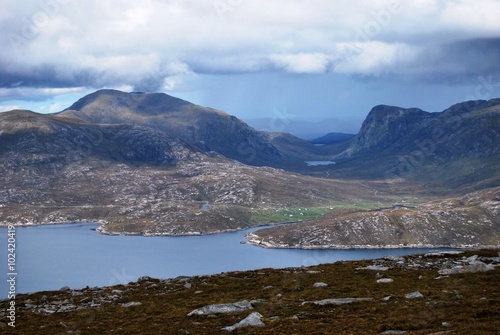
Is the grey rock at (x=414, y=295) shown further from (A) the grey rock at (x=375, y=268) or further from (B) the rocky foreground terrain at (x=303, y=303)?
(A) the grey rock at (x=375, y=268)

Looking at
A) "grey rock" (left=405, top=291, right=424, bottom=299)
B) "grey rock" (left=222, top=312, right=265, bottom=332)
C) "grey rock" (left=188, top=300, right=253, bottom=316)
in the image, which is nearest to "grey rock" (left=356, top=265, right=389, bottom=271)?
"grey rock" (left=405, top=291, right=424, bottom=299)

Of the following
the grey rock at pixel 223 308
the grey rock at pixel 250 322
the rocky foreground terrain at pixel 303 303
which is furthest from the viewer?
the grey rock at pixel 223 308

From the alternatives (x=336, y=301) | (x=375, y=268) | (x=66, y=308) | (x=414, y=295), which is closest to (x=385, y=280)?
(x=414, y=295)

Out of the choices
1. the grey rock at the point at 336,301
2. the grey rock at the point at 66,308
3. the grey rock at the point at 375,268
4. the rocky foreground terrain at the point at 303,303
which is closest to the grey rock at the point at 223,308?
the rocky foreground terrain at the point at 303,303

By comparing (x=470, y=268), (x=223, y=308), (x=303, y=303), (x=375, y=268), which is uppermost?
(x=470, y=268)

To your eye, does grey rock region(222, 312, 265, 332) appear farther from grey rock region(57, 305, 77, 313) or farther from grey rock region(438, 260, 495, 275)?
grey rock region(438, 260, 495, 275)

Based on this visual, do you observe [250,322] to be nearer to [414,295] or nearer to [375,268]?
[414,295]
